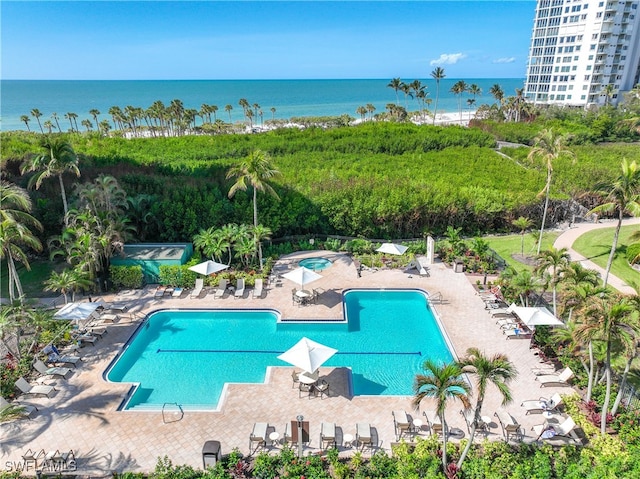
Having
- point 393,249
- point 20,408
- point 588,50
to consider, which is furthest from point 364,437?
point 588,50

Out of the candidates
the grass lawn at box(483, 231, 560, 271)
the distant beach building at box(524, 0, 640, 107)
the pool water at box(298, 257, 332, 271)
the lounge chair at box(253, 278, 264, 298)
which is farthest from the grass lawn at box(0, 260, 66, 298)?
the distant beach building at box(524, 0, 640, 107)

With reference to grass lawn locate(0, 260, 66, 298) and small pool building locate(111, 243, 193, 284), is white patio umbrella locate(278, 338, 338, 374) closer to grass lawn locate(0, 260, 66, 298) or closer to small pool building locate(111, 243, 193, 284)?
small pool building locate(111, 243, 193, 284)

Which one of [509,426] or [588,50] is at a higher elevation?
[588,50]

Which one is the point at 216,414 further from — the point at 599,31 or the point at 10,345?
the point at 599,31

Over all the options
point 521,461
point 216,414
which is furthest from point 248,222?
point 521,461

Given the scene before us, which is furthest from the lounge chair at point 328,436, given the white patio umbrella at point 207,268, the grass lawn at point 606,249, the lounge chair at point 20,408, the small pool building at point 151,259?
the grass lawn at point 606,249

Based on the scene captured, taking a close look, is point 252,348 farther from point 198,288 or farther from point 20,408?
point 20,408
